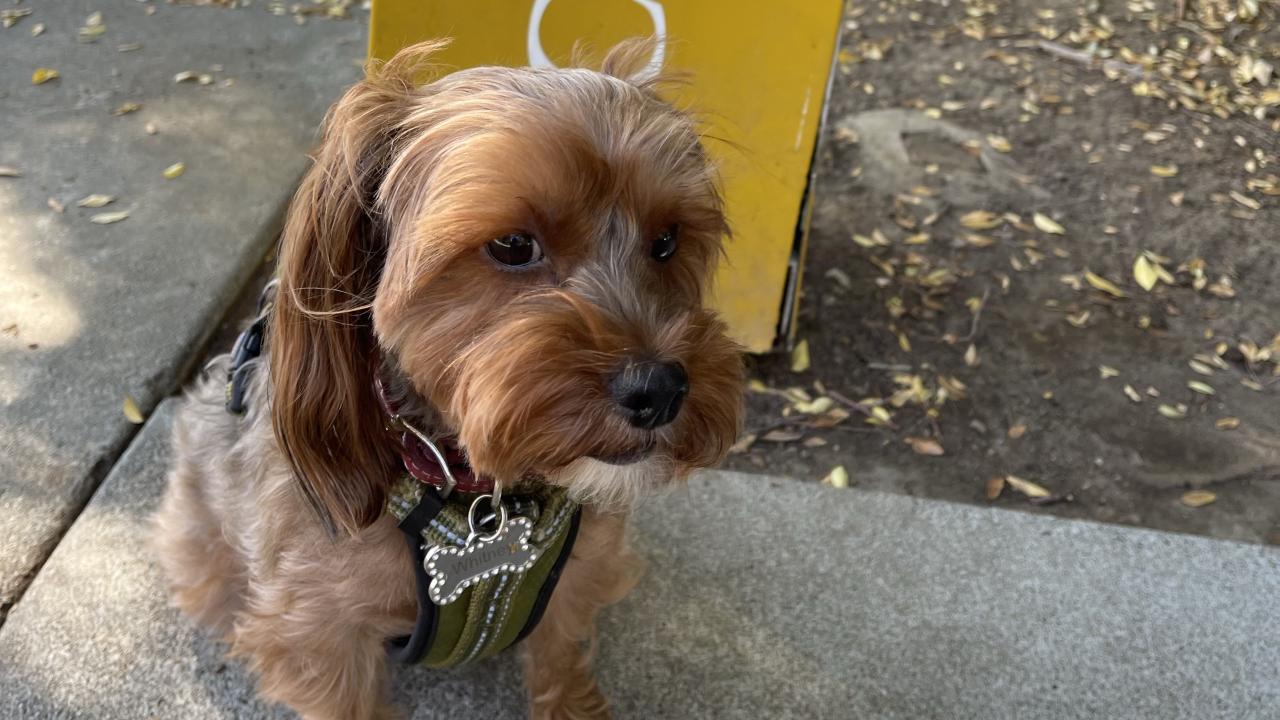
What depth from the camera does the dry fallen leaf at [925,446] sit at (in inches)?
151

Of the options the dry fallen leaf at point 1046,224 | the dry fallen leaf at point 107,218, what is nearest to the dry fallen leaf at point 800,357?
the dry fallen leaf at point 1046,224

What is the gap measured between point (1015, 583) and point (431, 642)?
180cm

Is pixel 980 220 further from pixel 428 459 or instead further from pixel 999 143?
pixel 428 459

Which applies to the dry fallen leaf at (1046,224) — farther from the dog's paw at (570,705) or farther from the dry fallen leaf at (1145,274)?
the dog's paw at (570,705)

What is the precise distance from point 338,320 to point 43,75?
4448 mm

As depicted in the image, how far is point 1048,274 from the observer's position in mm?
4797

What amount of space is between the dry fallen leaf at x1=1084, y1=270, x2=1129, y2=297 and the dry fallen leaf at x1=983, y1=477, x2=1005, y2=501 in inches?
58.6

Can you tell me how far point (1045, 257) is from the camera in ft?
16.1

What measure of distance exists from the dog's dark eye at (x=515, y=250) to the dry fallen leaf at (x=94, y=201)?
10.9ft

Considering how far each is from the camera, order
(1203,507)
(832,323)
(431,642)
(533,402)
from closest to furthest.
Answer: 1. (533,402)
2. (431,642)
3. (1203,507)
4. (832,323)

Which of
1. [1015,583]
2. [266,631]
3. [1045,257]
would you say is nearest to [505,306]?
[266,631]

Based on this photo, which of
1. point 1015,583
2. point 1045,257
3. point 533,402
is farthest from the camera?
point 1045,257

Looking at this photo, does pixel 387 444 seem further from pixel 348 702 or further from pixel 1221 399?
pixel 1221 399

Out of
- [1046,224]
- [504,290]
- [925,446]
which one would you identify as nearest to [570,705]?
[504,290]
